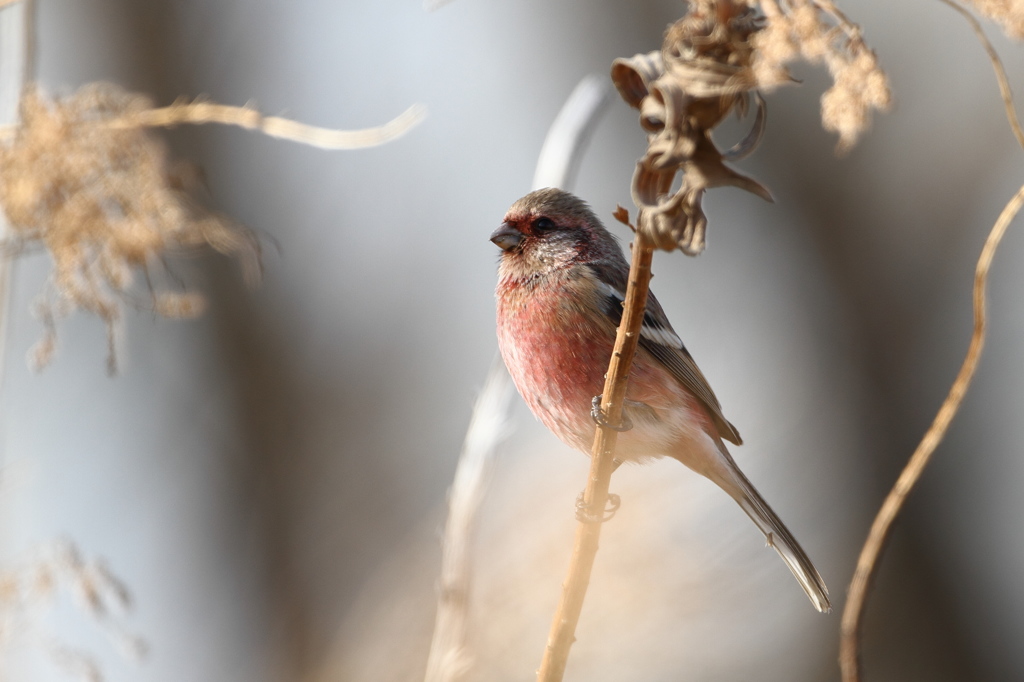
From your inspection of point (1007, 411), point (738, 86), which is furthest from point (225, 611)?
point (738, 86)

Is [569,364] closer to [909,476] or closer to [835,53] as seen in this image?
[909,476]

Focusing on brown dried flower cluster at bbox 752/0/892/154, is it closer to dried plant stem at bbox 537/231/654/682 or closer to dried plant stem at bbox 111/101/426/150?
dried plant stem at bbox 537/231/654/682

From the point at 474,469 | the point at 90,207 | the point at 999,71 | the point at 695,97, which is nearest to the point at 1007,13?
the point at 999,71

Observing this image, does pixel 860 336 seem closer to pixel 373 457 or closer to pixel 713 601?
pixel 713 601

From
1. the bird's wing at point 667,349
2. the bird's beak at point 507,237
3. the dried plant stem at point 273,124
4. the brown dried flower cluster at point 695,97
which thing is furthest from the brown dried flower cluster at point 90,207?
the brown dried flower cluster at point 695,97

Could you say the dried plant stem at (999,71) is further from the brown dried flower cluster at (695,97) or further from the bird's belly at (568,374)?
the bird's belly at (568,374)

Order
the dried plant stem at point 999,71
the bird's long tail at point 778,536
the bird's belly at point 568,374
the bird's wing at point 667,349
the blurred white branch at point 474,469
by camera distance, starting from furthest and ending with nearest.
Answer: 1. the bird's wing at point 667,349
2. the bird's belly at point 568,374
3. the bird's long tail at point 778,536
4. the blurred white branch at point 474,469
5. the dried plant stem at point 999,71

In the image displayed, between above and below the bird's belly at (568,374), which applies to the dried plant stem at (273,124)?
A: above
